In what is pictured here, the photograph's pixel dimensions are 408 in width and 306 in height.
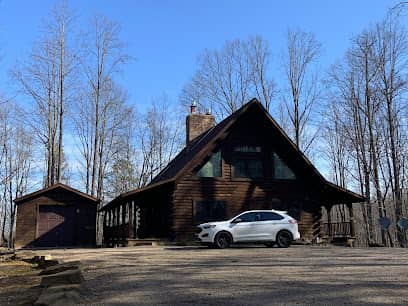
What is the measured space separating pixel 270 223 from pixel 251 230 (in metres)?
0.85

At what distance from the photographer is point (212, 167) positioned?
2403 centimetres

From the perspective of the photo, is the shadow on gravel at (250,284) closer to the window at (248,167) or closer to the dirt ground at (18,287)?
the dirt ground at (18,287)

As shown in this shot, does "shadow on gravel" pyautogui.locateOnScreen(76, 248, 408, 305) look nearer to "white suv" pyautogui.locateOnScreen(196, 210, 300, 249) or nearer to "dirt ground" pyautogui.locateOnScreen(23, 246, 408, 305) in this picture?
"dirt ground" pyautogui.locateOnScreen(23, 246, 408, 305)

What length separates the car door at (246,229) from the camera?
18.1m

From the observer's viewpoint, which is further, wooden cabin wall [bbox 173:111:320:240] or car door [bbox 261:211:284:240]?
wooden cabin wall [bbox 173:111:320:240]

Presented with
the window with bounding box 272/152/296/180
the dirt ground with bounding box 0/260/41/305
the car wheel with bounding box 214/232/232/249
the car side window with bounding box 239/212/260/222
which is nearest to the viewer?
the dirt ground with bounding box 0/260/41/305

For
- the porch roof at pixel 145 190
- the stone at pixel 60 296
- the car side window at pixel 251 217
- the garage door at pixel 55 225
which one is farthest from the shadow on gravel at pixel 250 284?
the garage door at pixel 55 225

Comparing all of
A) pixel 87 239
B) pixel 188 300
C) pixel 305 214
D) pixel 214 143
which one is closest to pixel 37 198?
pixel 87 239

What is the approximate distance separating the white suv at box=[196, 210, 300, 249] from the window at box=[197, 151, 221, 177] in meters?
5.83

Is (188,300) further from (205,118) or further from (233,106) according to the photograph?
(233,106)

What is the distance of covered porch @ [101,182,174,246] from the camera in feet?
76.8

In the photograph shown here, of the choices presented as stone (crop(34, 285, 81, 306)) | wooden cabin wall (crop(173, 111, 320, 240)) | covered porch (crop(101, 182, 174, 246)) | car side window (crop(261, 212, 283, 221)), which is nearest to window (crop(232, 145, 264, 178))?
wooden cabin wall (crop(173, 111, 320, 240))

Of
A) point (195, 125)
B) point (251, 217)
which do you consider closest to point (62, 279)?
point (251, 217)

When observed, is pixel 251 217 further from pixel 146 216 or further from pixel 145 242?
pixel 146 216
